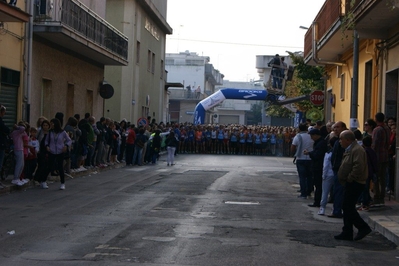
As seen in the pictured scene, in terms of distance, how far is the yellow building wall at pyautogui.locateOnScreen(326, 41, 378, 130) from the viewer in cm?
2034

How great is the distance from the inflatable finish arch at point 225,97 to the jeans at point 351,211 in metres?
35.8

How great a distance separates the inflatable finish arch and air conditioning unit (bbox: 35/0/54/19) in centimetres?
2537

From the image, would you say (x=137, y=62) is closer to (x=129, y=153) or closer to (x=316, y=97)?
(x=129, y=153)

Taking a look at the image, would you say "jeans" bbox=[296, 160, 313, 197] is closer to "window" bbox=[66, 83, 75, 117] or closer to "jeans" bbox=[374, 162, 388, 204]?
"jeans" bbox=[374, 162, 388, 204]

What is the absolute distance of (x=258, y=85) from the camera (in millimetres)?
127875

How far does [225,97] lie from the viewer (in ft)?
158

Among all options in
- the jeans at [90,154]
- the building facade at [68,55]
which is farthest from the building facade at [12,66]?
the jeans at [90,154]

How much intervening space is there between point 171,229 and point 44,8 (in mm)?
13749

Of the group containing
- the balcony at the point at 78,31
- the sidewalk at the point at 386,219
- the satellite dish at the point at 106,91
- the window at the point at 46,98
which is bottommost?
the sidewalk at the point at 386,219

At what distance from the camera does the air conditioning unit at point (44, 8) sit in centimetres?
2247

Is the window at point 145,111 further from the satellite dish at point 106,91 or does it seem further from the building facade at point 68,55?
the satellite dish at point 106,91

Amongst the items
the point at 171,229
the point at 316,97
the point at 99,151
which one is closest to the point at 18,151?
the point at 171,229

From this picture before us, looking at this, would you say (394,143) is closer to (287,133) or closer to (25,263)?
(25,263)

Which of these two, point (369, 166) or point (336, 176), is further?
point (369, 166)
